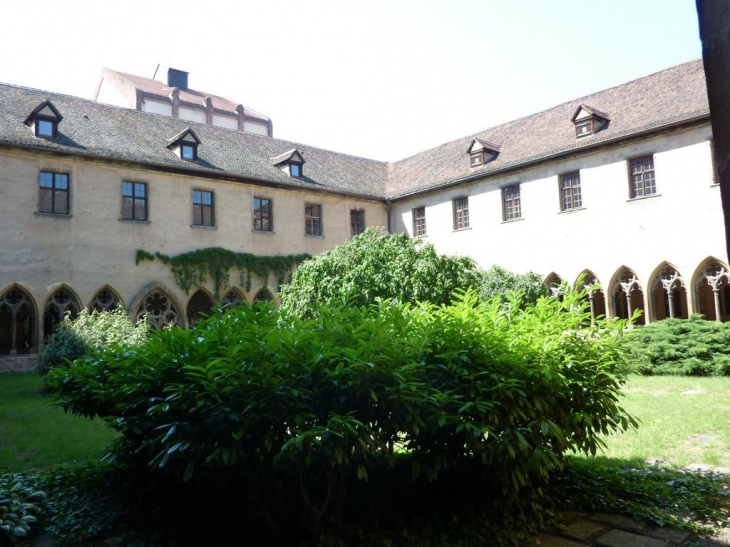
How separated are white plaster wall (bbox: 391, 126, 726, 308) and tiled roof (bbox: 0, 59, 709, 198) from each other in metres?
0.65

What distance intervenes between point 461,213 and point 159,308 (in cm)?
1183

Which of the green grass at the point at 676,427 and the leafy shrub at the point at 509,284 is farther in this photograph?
the leafy shrub at the point at 509,284

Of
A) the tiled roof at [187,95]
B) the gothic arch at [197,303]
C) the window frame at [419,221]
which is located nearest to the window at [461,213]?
the window frame at [419,221]

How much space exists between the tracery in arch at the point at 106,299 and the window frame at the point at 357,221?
31.8 feet

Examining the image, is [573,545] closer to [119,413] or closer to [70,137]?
[119,413]

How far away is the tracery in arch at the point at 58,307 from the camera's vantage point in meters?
17.8

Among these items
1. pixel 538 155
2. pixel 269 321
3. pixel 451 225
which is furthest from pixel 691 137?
pixel 269 321

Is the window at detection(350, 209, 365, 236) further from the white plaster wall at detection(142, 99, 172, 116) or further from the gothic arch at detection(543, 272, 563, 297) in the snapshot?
the white plaster wall at detection(142, 99, 172, 116)

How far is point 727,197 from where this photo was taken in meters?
1.77

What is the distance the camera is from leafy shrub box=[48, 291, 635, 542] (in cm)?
310

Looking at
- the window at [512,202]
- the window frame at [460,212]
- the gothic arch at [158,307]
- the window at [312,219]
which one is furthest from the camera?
the window at [312,219]

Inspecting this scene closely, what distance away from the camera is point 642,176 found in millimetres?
18359

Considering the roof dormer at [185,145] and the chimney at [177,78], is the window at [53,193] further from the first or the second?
the chimney at [177,78]

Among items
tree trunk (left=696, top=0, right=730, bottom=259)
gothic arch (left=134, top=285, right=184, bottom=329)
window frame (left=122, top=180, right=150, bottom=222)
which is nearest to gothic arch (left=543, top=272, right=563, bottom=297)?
gothic arch (left=134, top=285, right=184, bottom=329)
